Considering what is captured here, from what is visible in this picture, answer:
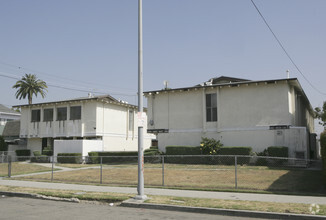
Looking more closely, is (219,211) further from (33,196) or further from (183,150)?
(183,150)

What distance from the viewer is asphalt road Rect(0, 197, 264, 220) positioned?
8.62 m

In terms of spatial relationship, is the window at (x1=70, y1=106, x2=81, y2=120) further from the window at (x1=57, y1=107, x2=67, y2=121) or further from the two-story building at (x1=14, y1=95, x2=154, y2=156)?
the window at (x1=57, y1=107, x2=67, y2=121)

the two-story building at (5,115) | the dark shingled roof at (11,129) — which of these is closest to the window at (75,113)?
the dark shingled roof at (11,129)

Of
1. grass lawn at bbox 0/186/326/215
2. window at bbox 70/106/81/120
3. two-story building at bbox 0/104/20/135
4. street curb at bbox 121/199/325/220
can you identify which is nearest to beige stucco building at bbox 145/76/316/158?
window at bbox 70/106/81/120

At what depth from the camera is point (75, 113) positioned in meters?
35.0

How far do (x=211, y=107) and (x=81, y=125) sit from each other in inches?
585

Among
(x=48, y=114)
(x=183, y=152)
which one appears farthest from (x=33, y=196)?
(x=48, y=114)

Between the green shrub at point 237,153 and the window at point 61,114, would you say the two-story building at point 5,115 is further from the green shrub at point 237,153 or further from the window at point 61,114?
the green shrub at point 237,153

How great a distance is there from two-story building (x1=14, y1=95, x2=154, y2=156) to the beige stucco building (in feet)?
25.3

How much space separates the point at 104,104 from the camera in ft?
115

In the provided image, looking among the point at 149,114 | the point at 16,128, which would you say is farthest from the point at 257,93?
the point at 16,128

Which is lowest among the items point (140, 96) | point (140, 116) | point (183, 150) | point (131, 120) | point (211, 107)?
point (183, 150)

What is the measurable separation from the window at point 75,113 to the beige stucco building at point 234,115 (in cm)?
983

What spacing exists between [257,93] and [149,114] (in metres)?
9.25
